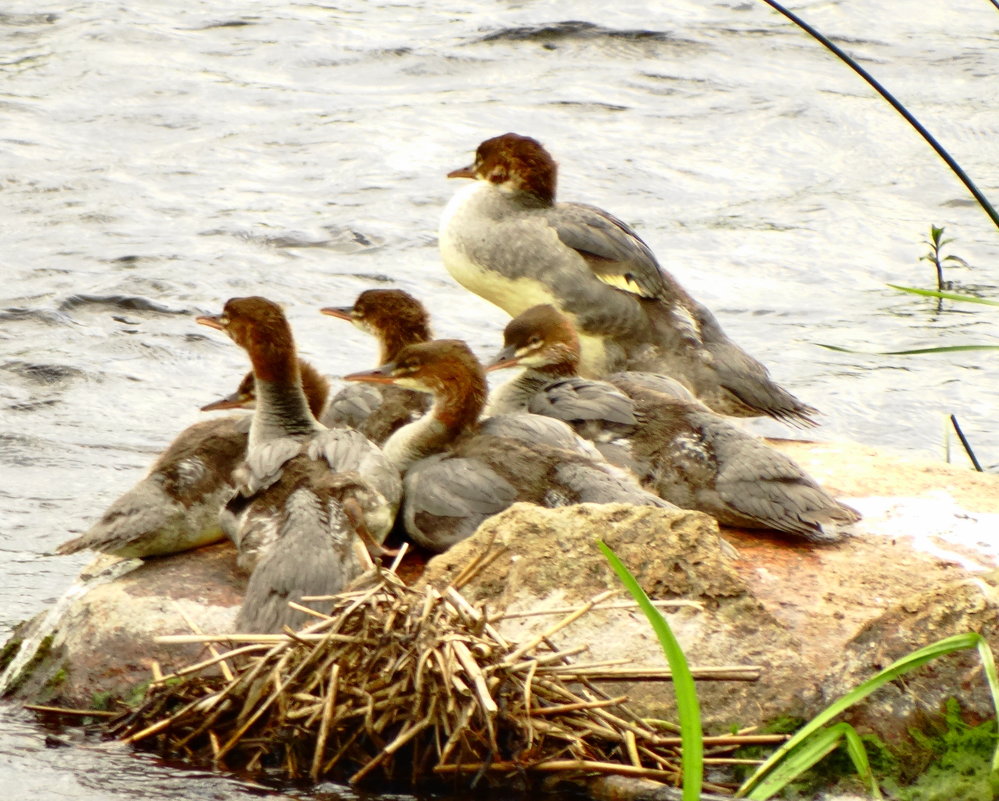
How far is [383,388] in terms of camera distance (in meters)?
6.93

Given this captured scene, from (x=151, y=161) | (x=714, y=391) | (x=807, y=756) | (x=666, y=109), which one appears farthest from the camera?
(x=666, y=109)

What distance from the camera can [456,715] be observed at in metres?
4.34

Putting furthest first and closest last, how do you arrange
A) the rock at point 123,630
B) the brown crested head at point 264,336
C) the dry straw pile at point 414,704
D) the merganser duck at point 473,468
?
1. the brown crested head at point 264,336
2. the merganser duck at point 473,468
3. the rock at point 123,630
4. the dry straw pile at point 414,704

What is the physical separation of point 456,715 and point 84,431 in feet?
17.0

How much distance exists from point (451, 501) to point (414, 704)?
4.37ft

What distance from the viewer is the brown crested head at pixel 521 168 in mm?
8586

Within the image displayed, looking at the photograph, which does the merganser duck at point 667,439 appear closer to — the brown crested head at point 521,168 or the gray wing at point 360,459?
the gray wing at point 360,459

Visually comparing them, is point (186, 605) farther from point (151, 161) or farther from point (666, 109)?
point (666, 109)

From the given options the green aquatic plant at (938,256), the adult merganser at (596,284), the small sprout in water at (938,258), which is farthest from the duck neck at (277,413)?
the small sprout in water at (938,258)

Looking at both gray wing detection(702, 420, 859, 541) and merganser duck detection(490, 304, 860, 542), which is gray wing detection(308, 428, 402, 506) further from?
gray wing detection(702, 420, 859, 541)

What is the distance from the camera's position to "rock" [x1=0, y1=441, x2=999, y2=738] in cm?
450

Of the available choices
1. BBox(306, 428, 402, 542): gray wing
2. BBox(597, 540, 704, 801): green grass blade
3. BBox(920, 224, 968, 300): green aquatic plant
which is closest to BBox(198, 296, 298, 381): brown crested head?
BBox(306, 428, 402, 542): gray wing

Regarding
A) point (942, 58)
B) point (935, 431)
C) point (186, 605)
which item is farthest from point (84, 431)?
point (942, 58)

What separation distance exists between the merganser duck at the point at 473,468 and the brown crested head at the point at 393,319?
1054 millimetres
